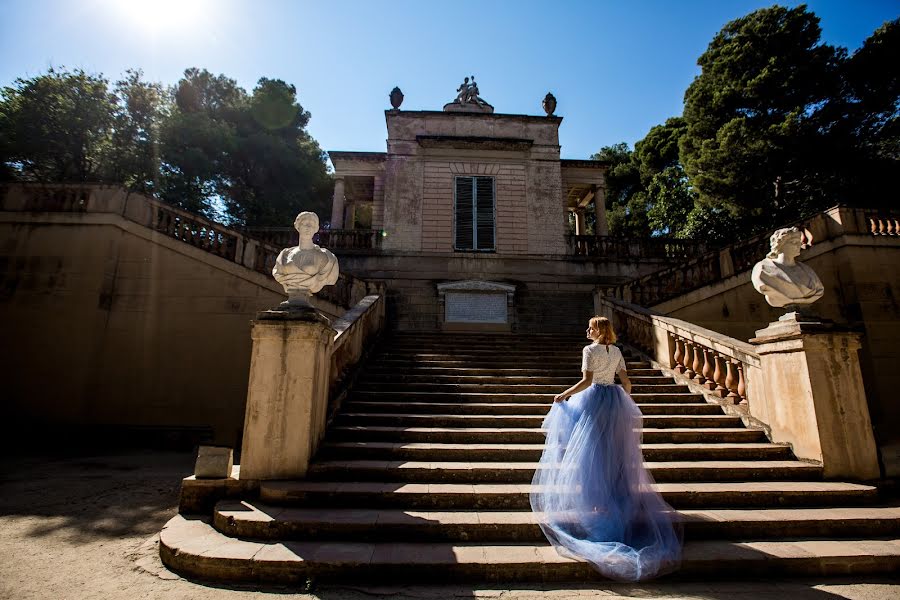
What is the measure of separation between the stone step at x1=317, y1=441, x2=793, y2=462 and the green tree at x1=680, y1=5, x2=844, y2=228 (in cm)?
1479

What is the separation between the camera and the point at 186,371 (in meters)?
8.85

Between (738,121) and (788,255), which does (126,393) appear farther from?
(738,121)

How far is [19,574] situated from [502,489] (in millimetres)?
3664

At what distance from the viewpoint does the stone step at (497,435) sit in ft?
17.3

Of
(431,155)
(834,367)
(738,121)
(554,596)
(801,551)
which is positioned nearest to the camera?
(554,596)

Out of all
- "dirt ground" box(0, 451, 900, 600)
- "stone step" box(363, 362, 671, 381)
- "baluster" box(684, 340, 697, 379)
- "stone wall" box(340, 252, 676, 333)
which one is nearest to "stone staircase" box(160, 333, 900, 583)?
"dirt ground" box(0, 451, 900, 600)

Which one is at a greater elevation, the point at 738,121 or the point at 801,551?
the point at 738,121

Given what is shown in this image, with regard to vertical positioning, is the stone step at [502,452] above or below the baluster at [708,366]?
below

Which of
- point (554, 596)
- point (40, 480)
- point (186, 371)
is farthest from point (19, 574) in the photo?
point (186, 371)

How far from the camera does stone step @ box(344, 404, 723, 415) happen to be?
6.05 metres

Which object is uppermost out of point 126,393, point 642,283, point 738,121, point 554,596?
point 738,121

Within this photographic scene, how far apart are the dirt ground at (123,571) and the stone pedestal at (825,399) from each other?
5.67 ft

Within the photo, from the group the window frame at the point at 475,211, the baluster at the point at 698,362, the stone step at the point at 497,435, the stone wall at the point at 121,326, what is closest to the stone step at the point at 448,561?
the stone step at the point at 497,435

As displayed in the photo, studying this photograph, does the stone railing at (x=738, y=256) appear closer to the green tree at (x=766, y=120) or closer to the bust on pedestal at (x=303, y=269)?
the green tree at (x=766, y=120)
